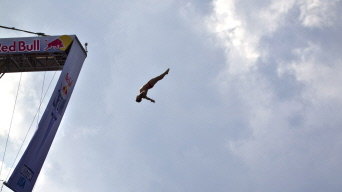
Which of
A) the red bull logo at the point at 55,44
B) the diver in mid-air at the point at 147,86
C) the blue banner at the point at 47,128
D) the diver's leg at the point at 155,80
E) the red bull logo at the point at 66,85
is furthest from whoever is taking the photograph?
the red bull logo at the point at 55,44

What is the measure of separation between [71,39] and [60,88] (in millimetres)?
2944

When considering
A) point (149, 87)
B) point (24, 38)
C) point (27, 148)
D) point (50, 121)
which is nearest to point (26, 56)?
point (24, 38)

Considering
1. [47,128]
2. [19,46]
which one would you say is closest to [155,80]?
[47,128]

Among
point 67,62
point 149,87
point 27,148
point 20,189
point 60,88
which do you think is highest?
point 67,62

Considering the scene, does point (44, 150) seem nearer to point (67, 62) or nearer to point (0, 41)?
point (67, 62)

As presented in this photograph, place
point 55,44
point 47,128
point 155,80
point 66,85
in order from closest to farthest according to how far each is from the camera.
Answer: point 155,80, point 47,128, point 66,85, point 55,44

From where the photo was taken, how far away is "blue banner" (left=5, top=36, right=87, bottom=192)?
64.5 ft

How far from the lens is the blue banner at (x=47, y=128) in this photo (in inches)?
774

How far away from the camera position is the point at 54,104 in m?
22.2

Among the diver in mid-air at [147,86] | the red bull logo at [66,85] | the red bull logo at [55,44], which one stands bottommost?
the diver in mid-air at [147,86]

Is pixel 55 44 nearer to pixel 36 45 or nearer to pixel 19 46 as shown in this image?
pixel 36 45

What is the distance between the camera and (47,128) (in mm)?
21562

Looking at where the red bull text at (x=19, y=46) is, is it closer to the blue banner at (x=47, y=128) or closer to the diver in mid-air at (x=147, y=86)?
the blue banner at (x=47, y=128)

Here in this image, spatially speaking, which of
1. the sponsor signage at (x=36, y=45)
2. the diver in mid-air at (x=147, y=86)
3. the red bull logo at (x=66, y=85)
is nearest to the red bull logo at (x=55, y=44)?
the sponsor signage at (x=36, y=45)
